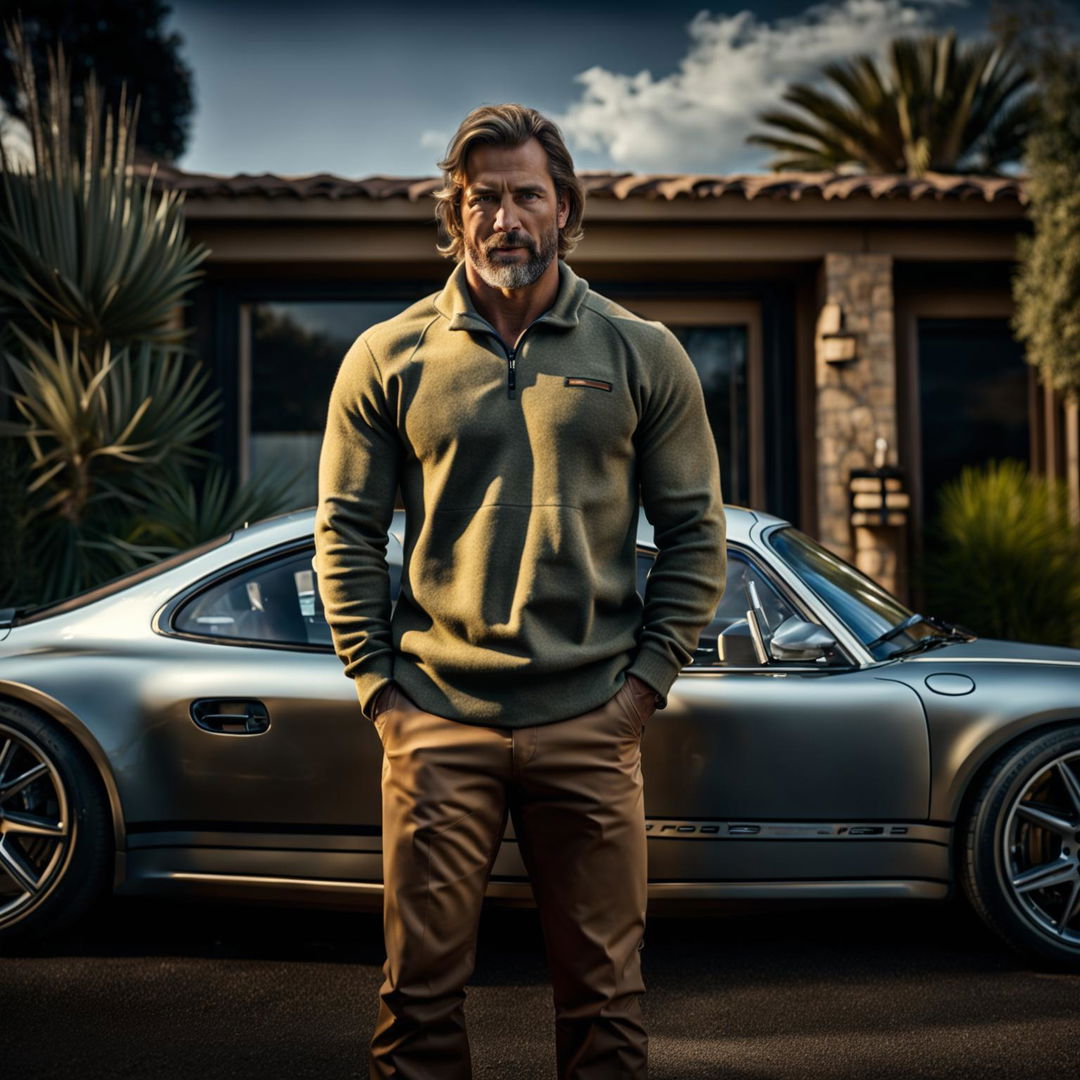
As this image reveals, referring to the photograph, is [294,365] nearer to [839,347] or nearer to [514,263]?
[839,347]

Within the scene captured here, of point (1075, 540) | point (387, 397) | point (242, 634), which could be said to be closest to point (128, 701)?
point (242, 634)

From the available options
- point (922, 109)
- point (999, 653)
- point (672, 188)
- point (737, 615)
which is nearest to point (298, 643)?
point (737, 615)

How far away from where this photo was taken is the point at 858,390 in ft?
30.4

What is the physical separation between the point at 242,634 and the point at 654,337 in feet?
6.29

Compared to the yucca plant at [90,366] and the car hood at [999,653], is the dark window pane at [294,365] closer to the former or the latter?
the yucca plant at [90,366]

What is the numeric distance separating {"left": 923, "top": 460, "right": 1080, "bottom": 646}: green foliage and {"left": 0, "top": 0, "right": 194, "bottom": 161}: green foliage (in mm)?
18287

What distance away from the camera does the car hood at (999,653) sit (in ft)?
12.4

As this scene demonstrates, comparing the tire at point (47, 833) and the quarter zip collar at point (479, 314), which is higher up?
the quarter zip collar at point (479, 314)

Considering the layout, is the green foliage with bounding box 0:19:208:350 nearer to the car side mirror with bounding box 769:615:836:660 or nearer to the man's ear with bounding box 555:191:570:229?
the car side mirror with bounding box 769:615:836:660

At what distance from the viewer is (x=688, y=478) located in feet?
7.75

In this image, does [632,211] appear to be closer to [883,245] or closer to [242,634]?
[883,245]

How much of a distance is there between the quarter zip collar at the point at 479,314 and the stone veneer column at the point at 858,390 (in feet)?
23.3

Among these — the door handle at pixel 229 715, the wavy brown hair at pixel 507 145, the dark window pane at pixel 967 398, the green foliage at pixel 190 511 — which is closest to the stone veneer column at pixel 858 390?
the dark window pane at pixel 967 398

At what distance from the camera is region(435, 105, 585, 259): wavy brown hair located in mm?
2314
